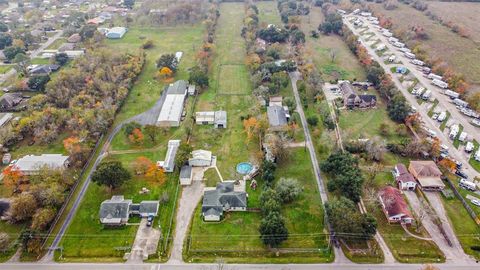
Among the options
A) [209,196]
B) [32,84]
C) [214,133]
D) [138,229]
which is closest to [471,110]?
[214,133]

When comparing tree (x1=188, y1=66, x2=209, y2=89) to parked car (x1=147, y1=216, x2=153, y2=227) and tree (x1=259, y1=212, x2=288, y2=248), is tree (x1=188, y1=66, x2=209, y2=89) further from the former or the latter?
tree (x1=259, y1=212, x2=288, y2=248)

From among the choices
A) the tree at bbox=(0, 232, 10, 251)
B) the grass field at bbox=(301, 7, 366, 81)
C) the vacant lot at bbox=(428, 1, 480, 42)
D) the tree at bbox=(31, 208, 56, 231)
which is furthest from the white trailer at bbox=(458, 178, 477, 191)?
the vacant lot at bbox=(428, 1, 480, 42)

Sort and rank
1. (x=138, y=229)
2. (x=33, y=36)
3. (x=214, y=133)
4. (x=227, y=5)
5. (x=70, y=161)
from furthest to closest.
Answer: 1. (x=227, y=5)
2. (x=33, y=36)
3. (x=214, y=133)
4. (x=70, y=161)
5. (x=138, y=229)

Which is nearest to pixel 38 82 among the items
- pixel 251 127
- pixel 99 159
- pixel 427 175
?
pixel 99 159

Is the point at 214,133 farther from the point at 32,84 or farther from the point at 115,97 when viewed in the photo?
the point at 32,84

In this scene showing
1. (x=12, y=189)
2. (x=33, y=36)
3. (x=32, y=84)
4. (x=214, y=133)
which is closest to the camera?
(x=12, y=189)
